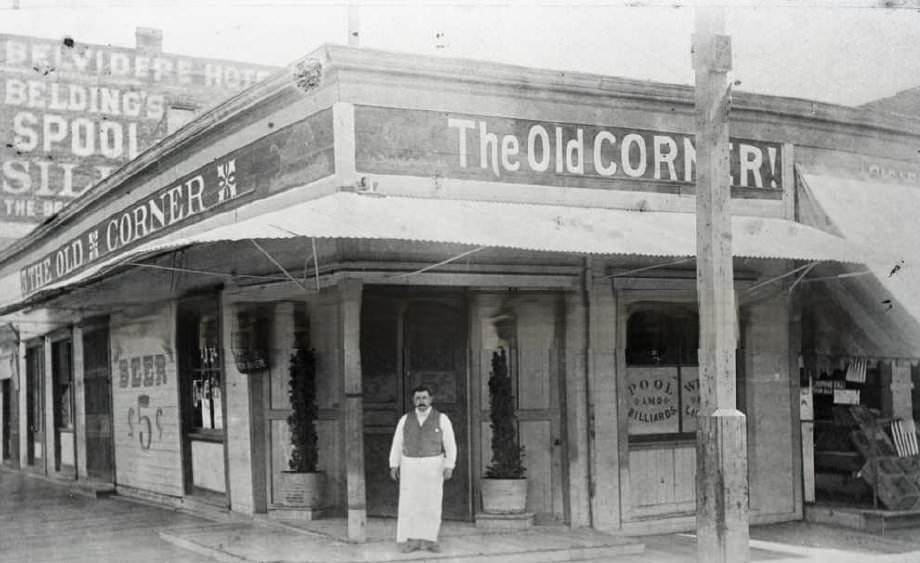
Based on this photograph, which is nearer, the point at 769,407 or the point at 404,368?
the point at 404,368

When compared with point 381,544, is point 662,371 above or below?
above

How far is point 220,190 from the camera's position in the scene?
1261 centimetres

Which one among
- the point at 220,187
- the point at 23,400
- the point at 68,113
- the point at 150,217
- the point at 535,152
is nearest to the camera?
the point at 535,152

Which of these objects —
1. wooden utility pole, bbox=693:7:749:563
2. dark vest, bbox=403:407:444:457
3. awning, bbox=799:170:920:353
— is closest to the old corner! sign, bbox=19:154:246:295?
dark vest, bbox=403:407:444:457

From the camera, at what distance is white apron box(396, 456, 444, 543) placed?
384 inches

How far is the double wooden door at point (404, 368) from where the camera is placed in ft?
37.8

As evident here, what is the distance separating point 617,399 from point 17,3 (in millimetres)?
7057

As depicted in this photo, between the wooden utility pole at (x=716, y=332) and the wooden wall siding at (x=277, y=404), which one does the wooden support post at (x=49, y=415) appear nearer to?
the wooden wall siding at (x=277, y=404)

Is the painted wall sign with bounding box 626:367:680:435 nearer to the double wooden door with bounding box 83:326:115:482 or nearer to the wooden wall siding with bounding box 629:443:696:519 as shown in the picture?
the wooden wall siding with bounding box 629:443:696:519

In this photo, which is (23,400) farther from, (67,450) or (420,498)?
(420,498)

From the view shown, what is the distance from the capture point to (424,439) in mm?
9898

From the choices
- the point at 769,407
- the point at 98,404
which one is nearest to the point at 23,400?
the point at 98,404

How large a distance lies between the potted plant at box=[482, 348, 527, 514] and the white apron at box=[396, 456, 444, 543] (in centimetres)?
109

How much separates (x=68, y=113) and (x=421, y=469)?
20.0m
